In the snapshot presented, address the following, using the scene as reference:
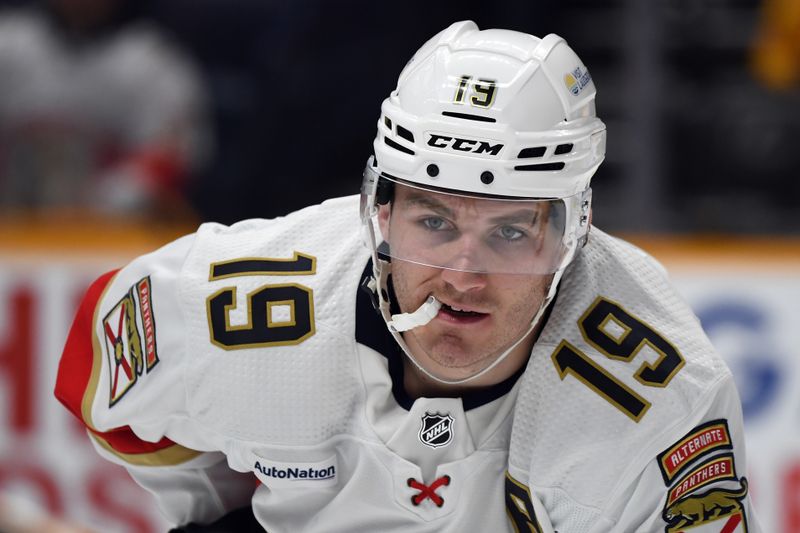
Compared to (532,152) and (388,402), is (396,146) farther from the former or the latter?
(388,402)

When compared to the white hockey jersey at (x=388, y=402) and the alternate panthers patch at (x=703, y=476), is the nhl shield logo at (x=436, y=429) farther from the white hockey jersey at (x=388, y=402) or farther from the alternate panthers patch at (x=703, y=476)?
the alternate panthers patch at (x=703, y=476)

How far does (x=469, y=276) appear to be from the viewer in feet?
7.86

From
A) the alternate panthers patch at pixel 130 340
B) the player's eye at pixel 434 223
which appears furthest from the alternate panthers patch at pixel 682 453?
the alternate panthers patch at pixel 130 340

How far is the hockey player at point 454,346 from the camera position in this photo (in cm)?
238

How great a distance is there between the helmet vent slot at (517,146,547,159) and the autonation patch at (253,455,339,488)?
68cm

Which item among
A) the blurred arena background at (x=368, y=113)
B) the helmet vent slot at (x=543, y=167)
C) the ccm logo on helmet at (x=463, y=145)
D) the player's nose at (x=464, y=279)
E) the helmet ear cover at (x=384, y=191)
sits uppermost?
the ccm logo on helmet at (x=463, y=145)

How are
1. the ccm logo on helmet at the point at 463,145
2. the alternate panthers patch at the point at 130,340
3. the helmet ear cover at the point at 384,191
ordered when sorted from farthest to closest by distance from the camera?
the alternate panthers patch at the point at 130,340
the helmet ear cover at the point at 384,191
the ccm logo on helmet at the point at 463,145

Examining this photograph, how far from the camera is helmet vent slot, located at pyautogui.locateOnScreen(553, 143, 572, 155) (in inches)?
93.4

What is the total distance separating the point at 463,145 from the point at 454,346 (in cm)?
36

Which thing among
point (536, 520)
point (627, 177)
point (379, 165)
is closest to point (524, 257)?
point (379, 165)

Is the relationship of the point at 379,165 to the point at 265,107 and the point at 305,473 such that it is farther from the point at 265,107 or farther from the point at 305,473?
the point at 265,107

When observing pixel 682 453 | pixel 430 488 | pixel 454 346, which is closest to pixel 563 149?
pixel 454 346

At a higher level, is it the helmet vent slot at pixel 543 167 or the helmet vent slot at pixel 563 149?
the helmet vent slot at pixel 563 149

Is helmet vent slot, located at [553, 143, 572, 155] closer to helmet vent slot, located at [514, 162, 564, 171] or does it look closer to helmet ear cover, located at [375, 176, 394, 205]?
helmet vent slot, located at [514, 162, 564, 171]
